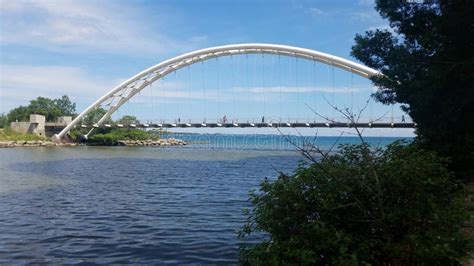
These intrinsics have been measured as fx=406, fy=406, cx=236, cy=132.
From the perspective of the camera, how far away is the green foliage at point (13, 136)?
7000cm

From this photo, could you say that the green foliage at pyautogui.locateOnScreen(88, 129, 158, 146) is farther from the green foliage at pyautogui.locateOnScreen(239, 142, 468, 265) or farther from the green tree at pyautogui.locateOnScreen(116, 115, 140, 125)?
the green foliage at pyautogui.locateOnScreen(239, 142, 468, 265)

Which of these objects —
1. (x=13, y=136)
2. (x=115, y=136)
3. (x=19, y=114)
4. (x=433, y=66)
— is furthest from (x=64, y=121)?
(x=433, y=66)

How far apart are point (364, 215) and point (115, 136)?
85090 millimetres

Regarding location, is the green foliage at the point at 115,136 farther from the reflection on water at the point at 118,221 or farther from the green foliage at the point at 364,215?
the green foliage at the point at 364,215

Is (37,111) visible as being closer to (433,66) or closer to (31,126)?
(31,126)

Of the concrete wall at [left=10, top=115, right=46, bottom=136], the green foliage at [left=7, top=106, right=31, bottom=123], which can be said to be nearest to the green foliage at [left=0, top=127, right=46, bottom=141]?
the concrete wall at [left=10, top=115, right=46, bottom=136]

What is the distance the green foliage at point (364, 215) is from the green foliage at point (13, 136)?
75.0 m

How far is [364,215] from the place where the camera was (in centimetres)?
539

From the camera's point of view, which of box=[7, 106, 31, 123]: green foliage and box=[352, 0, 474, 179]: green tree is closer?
box=[352, 0, 474, 179]: green tree

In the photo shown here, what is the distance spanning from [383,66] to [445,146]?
3.53 meters

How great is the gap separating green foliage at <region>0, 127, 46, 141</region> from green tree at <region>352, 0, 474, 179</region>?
7145 cm

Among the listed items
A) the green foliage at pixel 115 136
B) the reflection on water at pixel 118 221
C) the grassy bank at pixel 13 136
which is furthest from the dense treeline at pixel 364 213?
the green foliage at pixel 115 136

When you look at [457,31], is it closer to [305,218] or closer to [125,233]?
[305,218]

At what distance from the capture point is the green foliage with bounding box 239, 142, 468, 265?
16.2 feet
